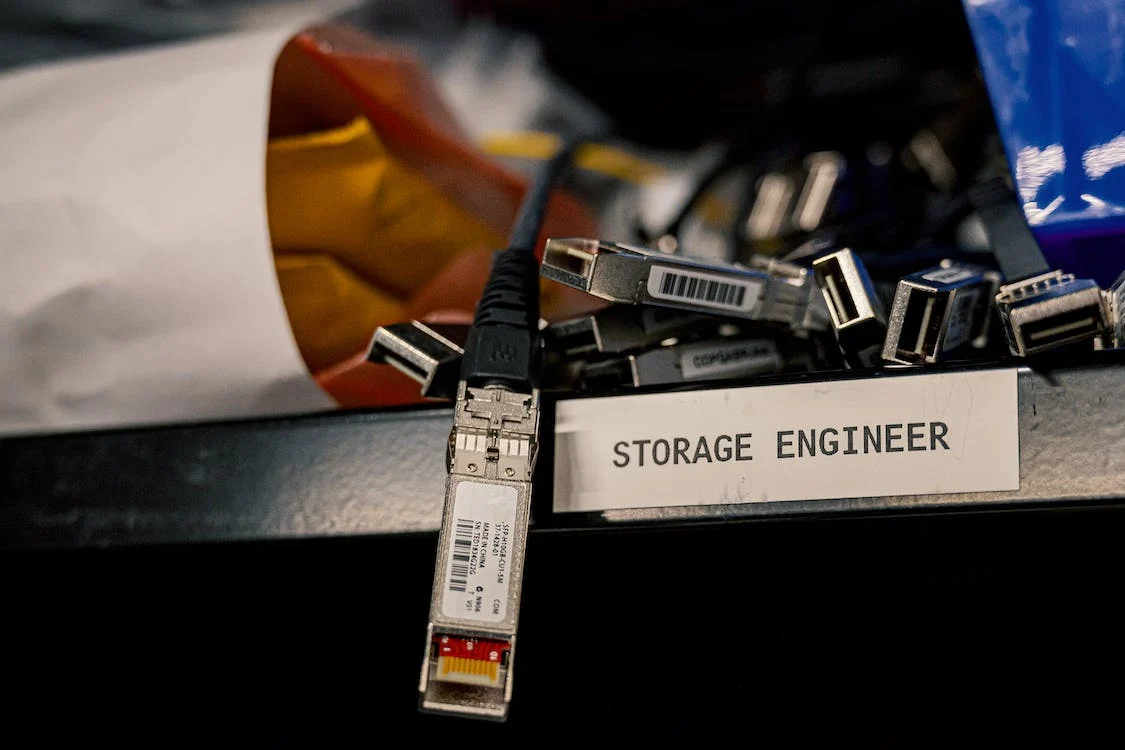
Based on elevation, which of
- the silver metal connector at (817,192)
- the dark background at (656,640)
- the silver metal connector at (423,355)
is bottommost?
the dark background at (656,640)

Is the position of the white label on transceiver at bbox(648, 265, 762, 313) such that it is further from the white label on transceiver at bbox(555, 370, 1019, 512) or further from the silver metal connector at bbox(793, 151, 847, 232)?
the silver metal connector at bbox(793, 151, 847, 232)

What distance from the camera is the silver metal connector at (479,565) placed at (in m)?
0.31

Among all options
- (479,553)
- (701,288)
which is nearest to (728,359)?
(701,288)

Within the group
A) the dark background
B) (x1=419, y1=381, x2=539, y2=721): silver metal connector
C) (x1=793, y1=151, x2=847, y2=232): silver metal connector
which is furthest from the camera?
(x1=793, y1=151, x2=847, y2=232): silver metal connector

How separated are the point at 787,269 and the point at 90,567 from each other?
15.6 inches

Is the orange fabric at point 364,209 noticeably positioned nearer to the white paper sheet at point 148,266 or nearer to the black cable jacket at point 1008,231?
the white paper sheet at point 148,266

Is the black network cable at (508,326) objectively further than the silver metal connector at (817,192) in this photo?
No

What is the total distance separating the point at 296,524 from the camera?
412mm

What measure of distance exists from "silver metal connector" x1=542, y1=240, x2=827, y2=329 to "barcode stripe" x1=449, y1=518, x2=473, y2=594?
103 millimetres

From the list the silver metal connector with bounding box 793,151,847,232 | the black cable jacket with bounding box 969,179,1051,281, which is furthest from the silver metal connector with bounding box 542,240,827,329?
the silver metal connector with bounding box 793,151,847,232

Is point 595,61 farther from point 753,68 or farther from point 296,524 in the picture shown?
point 296,524

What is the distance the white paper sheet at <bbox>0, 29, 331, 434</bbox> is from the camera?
47 centimetres

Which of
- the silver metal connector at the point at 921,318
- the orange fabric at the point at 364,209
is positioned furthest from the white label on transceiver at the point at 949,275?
the orange fabric at the point at 364,209

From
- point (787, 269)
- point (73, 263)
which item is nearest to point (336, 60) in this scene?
point (73, 263)
